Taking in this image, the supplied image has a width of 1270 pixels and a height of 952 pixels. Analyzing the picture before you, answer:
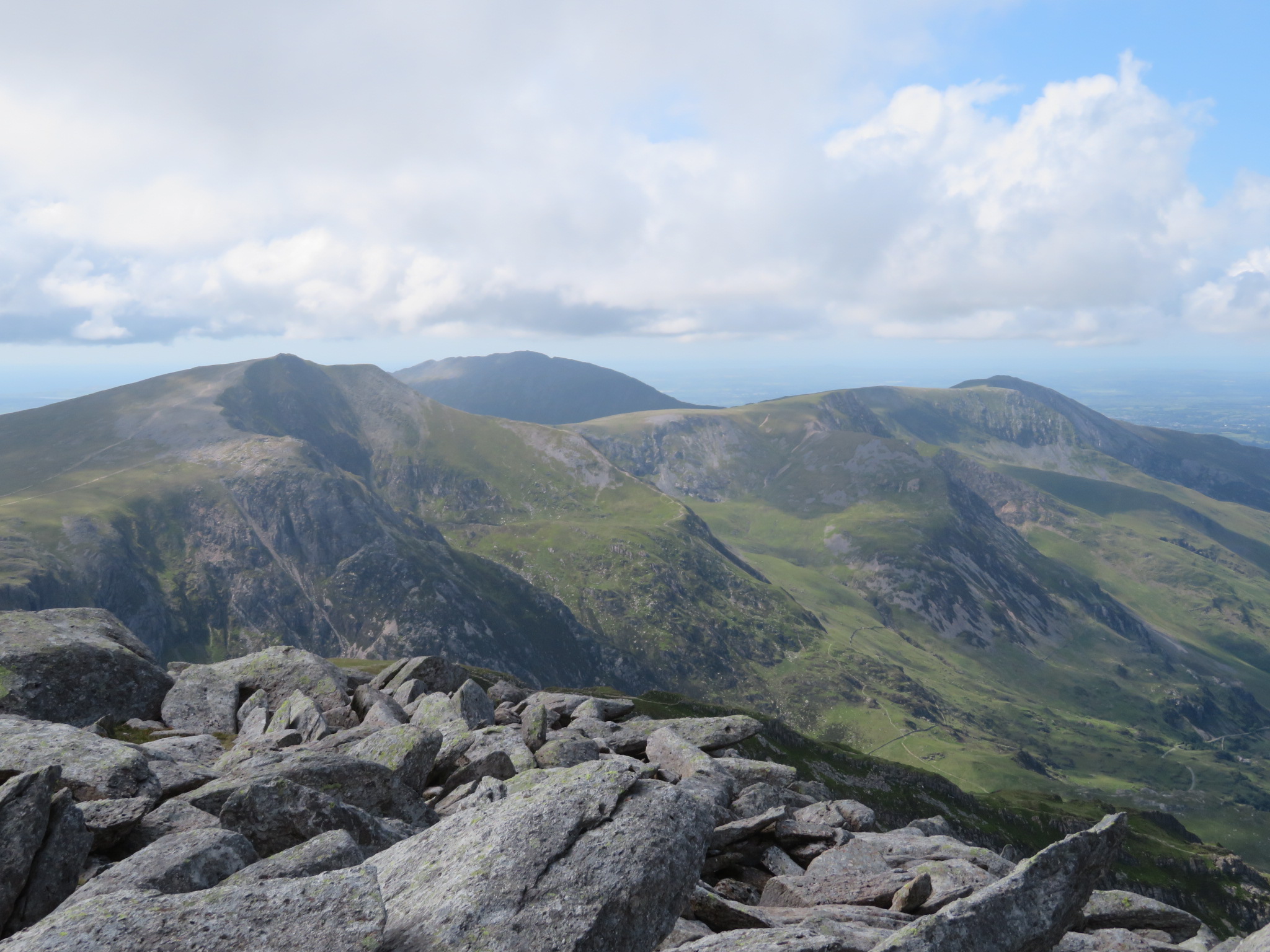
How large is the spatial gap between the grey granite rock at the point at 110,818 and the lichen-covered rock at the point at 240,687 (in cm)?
1935

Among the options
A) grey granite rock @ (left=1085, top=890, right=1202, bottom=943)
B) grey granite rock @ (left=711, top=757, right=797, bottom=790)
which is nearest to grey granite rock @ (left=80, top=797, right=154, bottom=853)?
grey granite rock @ (left=711, top=757, right=797, bottom=790)

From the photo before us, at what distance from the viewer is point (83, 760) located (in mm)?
20797

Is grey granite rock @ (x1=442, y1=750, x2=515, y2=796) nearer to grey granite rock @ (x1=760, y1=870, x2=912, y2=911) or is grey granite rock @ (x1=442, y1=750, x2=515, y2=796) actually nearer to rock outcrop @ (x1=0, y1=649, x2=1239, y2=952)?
rock outcrop @ (x1=0, y1=649, x2=1239, y2=952)

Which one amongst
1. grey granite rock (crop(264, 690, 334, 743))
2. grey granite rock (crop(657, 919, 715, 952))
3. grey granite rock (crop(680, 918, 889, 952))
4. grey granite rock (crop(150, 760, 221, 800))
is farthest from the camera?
grey granite rock (crop(264, 690, 334, 743))

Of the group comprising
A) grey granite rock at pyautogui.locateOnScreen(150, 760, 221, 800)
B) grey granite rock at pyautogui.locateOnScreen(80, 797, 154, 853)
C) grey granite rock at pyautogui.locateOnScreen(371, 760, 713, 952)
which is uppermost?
grey granite rock at pyautogui.locateOnScreen(371, 760, 713, 952)

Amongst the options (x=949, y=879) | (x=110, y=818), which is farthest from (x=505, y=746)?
(x=949, y=879)

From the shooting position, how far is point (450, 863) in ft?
46.1

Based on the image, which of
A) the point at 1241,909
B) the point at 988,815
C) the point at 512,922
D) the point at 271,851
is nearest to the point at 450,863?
the point at 512,922

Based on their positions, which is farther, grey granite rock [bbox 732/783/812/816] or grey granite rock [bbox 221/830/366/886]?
grey granite rock [bbox 732/783/812/816]

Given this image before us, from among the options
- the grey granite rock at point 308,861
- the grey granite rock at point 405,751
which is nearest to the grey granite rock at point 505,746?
the grey granite rock at point 405,751

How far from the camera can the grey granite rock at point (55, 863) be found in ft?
48.5

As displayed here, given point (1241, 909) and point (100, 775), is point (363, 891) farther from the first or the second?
point (1241, 909)

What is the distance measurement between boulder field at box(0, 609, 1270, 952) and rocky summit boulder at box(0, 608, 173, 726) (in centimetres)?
13

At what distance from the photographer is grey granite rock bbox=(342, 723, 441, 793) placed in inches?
933
